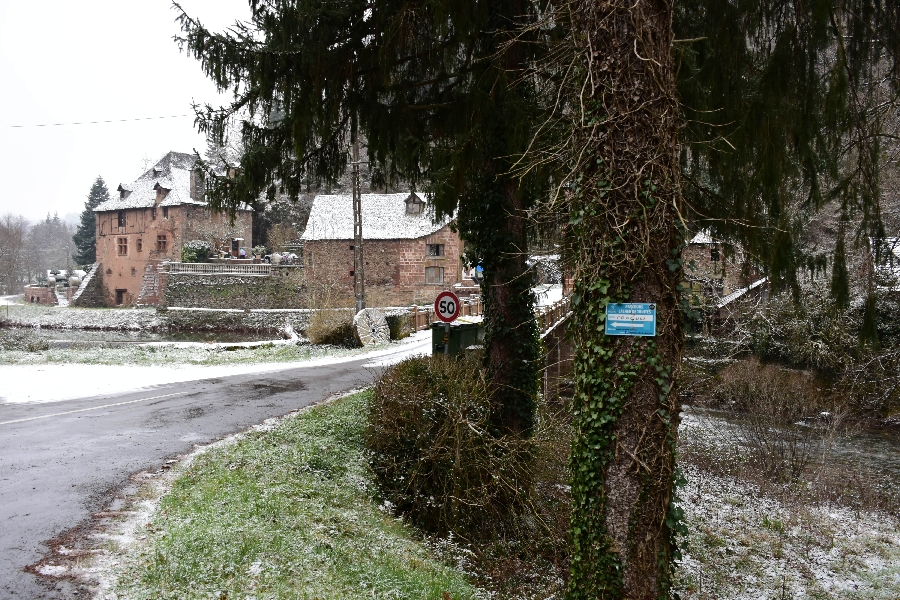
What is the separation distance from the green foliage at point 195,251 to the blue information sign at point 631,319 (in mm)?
49472

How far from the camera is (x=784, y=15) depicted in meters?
6.35

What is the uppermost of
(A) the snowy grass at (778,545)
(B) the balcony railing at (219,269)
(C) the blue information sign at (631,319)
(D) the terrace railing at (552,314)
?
(B) the balcony railing at (219,269)

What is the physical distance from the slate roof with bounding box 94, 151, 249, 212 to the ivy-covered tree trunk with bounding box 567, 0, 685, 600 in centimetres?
5154

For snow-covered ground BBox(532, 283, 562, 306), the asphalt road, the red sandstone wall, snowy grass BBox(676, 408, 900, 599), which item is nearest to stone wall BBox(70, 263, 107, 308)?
the red sandstone wall

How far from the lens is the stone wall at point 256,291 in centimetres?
4600

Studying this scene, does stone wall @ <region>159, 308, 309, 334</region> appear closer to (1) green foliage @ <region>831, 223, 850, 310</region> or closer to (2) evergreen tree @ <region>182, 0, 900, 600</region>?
(2) evergreen tree @ <region>182, 0, 900, 600</region>

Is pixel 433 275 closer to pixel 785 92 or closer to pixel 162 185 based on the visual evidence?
pixel 162 185

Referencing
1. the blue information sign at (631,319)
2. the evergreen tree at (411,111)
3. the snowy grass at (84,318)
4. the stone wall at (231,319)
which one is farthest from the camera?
the stone wall at (231,319)

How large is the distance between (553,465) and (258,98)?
6076 millimetres

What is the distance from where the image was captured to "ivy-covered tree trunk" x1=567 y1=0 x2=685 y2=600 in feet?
14.6

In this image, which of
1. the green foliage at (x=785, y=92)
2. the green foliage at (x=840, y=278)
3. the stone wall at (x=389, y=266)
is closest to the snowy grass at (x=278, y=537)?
the green foliage at (x=785, y=92)

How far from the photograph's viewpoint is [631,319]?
446 centimetres

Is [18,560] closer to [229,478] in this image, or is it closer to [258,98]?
[229,478]

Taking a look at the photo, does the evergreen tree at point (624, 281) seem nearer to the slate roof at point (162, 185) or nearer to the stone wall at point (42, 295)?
the slate roof at point (162, 185)
